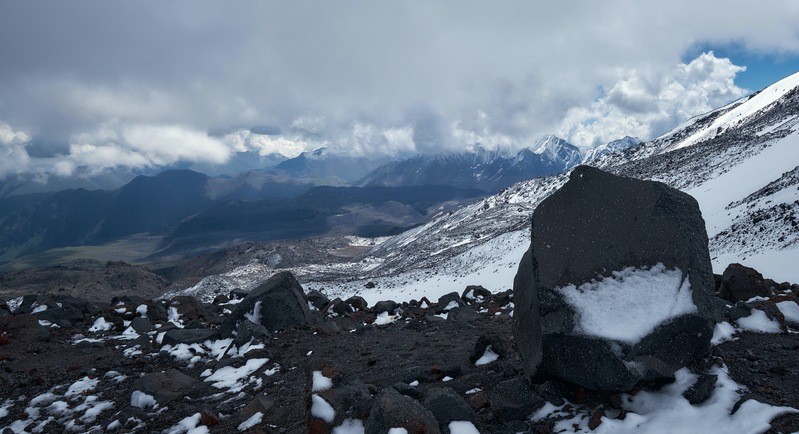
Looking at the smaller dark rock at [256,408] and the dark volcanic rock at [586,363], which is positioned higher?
the dark volcanic rock at [586,363]

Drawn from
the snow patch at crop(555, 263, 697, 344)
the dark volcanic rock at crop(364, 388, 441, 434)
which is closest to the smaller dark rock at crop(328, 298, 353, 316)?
the dark volcanic rock at crop(364, 388, 441, 434)

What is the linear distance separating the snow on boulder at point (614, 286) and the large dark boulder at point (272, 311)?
10004mm

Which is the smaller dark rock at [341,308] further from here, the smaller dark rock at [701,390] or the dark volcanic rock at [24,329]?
the smaller dark rock at [701,390]

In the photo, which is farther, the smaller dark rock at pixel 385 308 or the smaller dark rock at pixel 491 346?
the smaller dark rock at pixel 385 308

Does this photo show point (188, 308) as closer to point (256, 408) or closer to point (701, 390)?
point (256, 408)

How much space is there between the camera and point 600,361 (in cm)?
682

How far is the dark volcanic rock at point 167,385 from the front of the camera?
10.8 metres

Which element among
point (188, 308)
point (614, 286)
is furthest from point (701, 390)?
point (188, 308)

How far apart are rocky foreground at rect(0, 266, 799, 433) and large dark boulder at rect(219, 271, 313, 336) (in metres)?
0.05

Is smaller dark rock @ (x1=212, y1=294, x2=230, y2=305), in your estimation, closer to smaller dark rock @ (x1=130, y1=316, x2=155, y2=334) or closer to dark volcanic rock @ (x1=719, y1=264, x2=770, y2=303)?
smaller dark rock @ (x1=130, y1=316, x2=155, y2=334)

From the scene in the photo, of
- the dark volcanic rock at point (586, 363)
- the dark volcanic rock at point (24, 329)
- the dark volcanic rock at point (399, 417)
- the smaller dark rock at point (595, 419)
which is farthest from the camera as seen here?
the dark volcanic rock at point (24, 329)

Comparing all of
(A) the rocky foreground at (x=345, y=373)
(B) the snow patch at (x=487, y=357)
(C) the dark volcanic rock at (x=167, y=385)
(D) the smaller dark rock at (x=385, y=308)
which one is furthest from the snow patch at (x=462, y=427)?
(D) the smaller dark rock at (x=385, y=308)

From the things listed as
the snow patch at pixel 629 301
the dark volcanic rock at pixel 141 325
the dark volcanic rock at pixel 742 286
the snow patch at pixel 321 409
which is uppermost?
the snow patch at pixel 629 301

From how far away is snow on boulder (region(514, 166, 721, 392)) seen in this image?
23.1 ft
